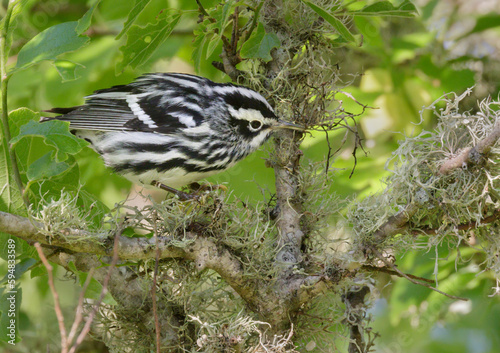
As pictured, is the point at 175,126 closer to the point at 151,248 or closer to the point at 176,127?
the point at 176,127

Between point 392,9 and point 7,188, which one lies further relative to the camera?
point 392,9

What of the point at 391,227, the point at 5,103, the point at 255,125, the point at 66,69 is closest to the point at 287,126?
the point at 255,125

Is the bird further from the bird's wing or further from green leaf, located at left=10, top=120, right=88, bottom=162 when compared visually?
green leaf, located at left=10, top=120, right=88, bottom=162

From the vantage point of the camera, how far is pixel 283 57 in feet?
7.15

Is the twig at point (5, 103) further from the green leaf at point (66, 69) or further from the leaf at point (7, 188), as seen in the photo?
the green leaf at point (66, 69)

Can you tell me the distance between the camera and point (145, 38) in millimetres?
2070

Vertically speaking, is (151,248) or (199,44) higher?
(199,44)

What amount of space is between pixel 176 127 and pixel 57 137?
519mm

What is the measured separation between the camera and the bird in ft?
6.81

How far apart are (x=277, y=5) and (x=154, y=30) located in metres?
0.49

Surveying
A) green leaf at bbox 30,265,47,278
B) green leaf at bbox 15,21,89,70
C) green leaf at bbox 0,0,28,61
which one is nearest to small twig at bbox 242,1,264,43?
green leaf at bbox 15,21,89,70

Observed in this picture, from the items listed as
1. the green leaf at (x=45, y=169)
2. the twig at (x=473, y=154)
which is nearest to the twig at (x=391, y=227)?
the twig at (x=473, y=154)

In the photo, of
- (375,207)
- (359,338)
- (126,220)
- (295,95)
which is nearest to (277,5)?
(295,95)

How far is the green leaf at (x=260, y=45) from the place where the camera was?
2006mm
